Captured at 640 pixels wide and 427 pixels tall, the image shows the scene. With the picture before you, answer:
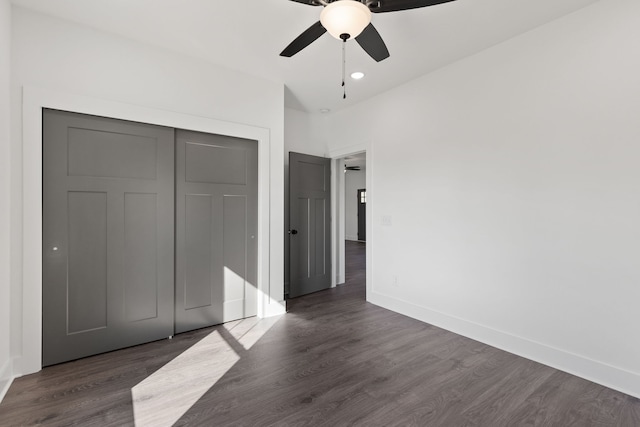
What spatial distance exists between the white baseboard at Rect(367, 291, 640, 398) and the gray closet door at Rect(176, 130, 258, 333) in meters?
2.04

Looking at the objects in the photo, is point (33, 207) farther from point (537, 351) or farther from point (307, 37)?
point (537, 351)

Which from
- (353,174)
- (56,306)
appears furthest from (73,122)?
(353,174)

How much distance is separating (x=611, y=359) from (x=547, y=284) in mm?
621

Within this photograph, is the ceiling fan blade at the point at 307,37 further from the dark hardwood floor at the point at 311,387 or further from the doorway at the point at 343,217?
the dark hardwood floor at the point at 311,387

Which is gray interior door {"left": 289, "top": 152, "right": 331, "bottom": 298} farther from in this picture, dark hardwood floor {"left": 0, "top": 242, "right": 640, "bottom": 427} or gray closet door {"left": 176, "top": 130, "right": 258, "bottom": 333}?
dark hardwood floor {"left": 0, "top": 242, "right": 640, "bottom": 427}

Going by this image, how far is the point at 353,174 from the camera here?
11.7 meters

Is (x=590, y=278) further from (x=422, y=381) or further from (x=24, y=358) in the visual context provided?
(x=24, y=358)

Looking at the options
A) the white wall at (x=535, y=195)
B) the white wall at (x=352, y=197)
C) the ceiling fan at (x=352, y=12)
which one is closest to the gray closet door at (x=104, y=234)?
the ceiling fan at (x=352, y=12)

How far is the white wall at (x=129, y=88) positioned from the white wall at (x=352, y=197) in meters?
7.99

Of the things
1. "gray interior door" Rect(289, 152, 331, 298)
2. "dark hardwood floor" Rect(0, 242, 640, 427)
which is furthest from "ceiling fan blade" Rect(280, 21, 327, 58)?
"dark hardwood floor" Rect(0, 242, 640, 427)

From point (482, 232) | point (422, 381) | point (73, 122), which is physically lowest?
point (422, 381)

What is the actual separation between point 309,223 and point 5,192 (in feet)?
10.6

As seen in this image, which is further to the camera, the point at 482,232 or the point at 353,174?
the point at 353,174

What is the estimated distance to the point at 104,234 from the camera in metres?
2.72
